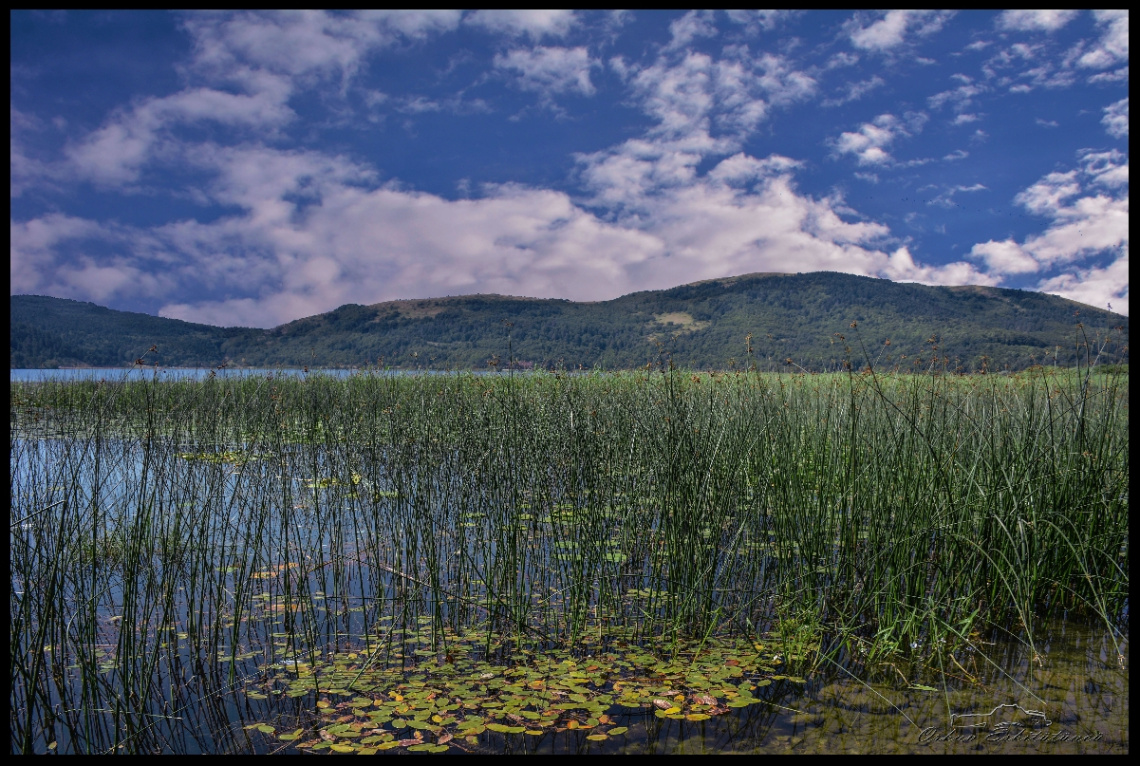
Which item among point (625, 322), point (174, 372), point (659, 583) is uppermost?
point (625, 322)

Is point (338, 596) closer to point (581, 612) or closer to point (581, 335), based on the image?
point (581, 612)

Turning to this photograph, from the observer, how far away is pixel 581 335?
7788 centimetres

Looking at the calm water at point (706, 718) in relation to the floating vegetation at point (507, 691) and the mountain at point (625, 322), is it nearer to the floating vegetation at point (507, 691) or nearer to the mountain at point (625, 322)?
the floating vegetation at point (507, 691)

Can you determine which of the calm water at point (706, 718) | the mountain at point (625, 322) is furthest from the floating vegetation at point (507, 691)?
the mountain at point (625, 322)

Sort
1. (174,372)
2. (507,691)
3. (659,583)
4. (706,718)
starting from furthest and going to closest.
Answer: (174,372), (659,583), (507,691), (706,718)

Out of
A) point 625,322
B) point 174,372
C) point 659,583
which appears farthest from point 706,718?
point 625,322

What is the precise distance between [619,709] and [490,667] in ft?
2.23

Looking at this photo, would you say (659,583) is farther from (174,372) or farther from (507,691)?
(174,372)

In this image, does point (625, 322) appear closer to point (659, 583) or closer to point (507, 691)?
point (659, 583)

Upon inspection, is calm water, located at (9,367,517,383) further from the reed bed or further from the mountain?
the mountain

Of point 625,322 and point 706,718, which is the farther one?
point 625,322

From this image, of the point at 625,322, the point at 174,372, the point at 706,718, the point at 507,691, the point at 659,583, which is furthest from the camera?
the point at 625,322

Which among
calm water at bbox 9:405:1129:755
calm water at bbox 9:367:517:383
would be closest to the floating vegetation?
calm water at bbox 9:405:1129:755

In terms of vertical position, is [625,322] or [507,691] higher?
[625,322]
